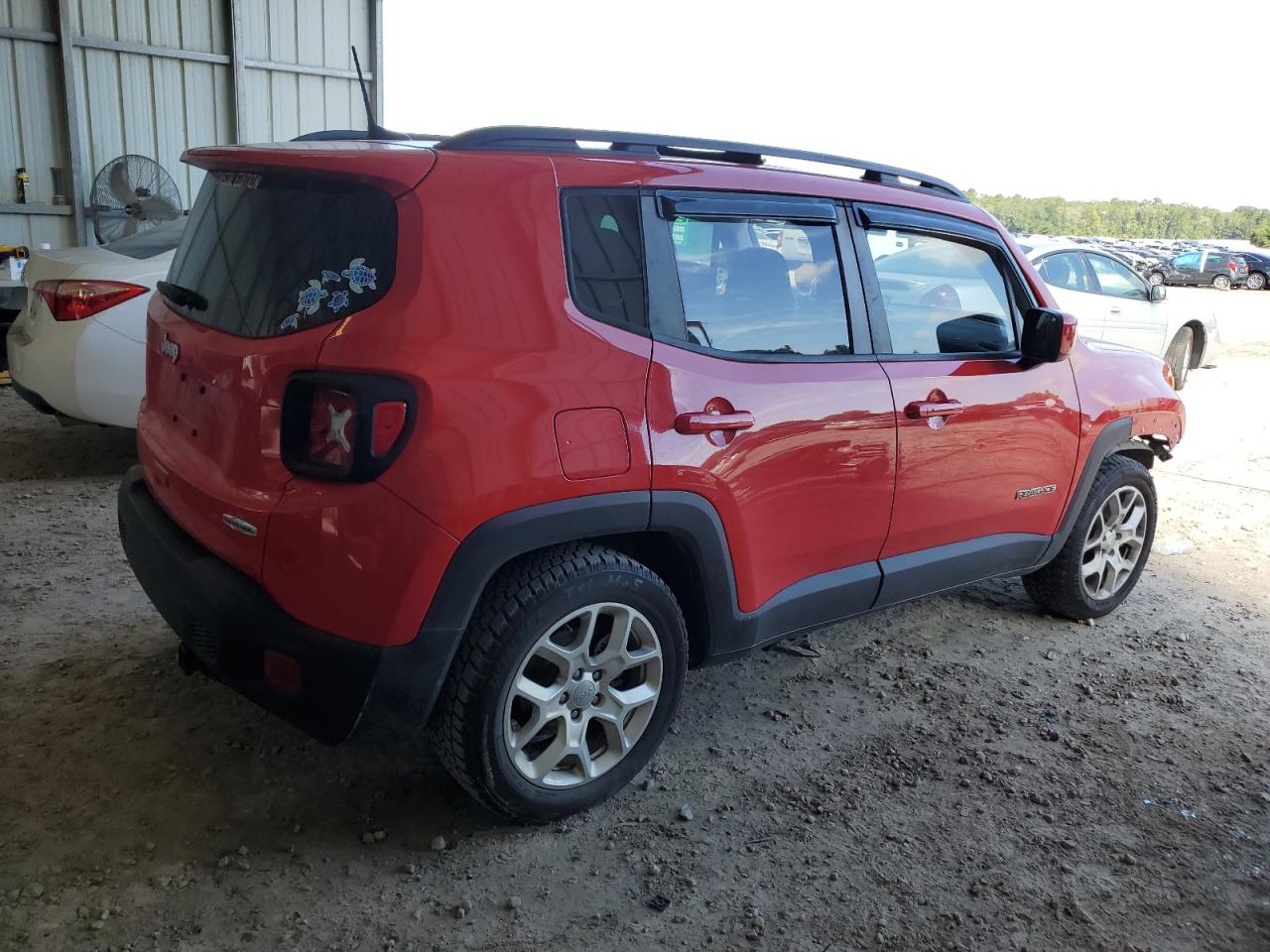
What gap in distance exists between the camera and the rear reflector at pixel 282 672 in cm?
245

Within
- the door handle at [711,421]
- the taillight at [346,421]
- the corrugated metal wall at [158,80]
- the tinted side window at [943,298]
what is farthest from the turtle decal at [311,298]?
the corrugated metal wall at [158,80]

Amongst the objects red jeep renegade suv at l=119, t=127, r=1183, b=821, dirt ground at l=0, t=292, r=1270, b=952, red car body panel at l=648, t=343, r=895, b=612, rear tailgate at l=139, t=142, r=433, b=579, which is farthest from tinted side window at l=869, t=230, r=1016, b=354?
rear tailgate at l=139, t=142, r=433, b=579

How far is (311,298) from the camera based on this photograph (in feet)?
8.02

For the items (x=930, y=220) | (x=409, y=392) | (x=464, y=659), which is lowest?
(x=464, y=659)

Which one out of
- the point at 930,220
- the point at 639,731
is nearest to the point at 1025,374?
the point at 930,220

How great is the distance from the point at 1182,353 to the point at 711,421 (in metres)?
10.4

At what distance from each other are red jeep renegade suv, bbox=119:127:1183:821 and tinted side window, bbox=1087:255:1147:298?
7668 millimetres

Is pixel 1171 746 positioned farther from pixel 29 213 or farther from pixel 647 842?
pixel 29 213

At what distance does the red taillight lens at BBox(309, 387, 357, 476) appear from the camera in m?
2.33

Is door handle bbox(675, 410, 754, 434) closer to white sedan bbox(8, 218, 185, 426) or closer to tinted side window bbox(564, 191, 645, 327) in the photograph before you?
tinted side window bbox(564, 191, 645, 327)

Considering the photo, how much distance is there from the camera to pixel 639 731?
9.70 feet

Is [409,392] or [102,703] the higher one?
[409,392]

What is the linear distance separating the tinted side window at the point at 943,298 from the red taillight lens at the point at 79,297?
13.4ft

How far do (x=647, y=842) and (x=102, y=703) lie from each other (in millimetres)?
1843
